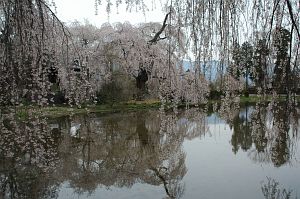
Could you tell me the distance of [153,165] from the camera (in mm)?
8070

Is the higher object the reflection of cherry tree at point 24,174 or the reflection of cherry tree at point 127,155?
the reflection of cherry tree at point 24,174

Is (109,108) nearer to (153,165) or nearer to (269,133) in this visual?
(153,165)

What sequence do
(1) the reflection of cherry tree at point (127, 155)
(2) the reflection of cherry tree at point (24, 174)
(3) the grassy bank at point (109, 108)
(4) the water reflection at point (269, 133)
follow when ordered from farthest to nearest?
(3) the grassy bank at point (109, 108) → (1) the reflection of cherry tree at point (127, 155) → (2) the reflection of cherry tree at point (24, 174) → (4) the water reflection at point (269, 133)

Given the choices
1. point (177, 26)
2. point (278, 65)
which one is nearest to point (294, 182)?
point (278, 65)

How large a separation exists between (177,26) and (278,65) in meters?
0.64

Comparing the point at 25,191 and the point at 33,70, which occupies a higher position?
the point at 33,70

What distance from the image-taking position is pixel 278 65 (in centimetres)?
232

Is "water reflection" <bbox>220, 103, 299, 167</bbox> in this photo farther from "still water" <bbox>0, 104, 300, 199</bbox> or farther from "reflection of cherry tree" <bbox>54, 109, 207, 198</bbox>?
"reflection of cherry tree" <bbox>54, 109, 207, 198</bbox>

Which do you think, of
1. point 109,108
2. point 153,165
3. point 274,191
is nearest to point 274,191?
point 274,191

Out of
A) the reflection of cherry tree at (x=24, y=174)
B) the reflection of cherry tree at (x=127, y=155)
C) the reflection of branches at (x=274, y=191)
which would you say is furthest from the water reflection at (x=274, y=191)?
the reflection of cherry tree at (x=24, y=174)

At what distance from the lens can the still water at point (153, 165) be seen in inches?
227

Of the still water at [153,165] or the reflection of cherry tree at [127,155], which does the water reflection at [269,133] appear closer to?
the still water at [153,165]

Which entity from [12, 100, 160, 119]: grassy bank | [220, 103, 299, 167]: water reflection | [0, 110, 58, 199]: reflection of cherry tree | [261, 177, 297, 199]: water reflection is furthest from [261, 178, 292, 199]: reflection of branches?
[12, 100, 160, 119]: grassy bank

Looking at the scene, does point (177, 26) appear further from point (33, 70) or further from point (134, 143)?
point (134, 143)
